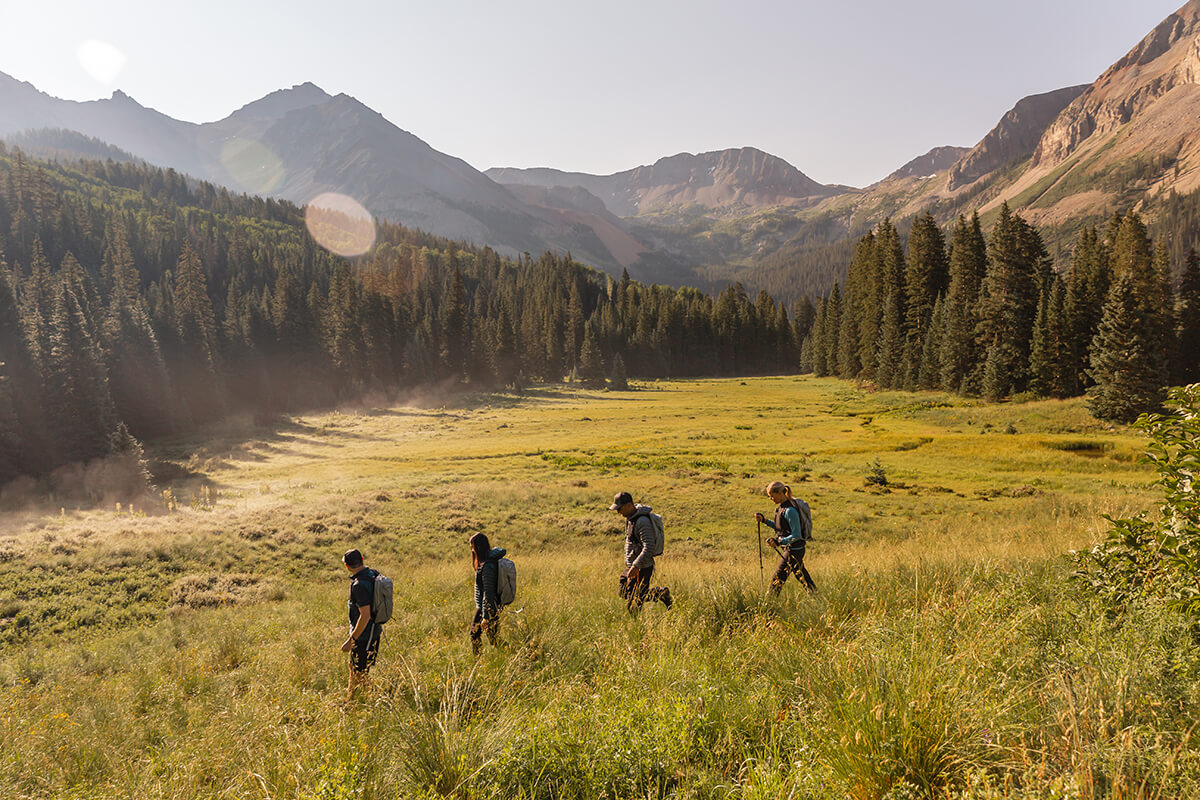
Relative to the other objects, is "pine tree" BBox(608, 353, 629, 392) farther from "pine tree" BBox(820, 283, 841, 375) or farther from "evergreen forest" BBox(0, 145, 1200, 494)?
"pine tree" BBox(820, 283, 841, 375)

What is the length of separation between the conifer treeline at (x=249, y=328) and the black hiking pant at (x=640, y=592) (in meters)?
48.5

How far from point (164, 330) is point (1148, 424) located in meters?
104

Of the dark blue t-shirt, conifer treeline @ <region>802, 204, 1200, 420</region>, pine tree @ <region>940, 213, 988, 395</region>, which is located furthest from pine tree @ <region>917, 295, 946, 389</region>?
the dark blue t-shirt

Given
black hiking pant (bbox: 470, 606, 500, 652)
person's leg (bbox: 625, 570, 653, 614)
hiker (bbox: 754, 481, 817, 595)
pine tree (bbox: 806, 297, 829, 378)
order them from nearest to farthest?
black hiking pant (bbox: 470, 606, 500, 652) → person's leg (bbox: 625, 570, 653, 614) → hiker (bbox: 754, 481, 817, 595) → pine tree (bbox: 806, 297, 829, 378)

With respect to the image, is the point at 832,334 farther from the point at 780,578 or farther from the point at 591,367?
the point at 780,578

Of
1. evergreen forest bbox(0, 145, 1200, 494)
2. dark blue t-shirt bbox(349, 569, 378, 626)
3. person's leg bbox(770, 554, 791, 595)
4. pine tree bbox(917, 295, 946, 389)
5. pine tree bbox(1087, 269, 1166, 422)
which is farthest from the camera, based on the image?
pine tree bbox(917, 295, 946, 389)

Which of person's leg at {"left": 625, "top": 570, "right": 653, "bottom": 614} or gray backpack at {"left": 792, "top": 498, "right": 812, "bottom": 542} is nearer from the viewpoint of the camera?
person's leg at {"left": 625, "top": 570, "right": 653, "bottom": 614}

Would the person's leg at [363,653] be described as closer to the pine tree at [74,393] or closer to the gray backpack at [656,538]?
the gray backpack at [656,538]

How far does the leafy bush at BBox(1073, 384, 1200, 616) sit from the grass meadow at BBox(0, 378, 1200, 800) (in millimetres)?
327

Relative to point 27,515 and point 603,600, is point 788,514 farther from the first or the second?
point 27,515

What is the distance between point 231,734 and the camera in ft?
17.8

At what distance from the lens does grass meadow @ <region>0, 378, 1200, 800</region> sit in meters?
3.35

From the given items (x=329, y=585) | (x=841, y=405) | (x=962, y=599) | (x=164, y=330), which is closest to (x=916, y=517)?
(x=962, y=599)

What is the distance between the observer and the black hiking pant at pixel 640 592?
873cm
